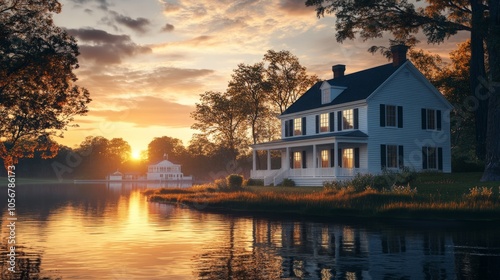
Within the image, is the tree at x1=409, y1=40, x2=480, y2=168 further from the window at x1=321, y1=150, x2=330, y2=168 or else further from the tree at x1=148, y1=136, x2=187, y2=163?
the tree at x1=148, y1=136, x2=187, y2=163

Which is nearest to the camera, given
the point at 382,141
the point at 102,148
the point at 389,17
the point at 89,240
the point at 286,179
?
the point at 89,240

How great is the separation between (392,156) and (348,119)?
478cm

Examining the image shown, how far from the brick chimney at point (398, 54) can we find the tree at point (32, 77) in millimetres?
26666

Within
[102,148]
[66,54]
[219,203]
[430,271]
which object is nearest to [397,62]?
[219,203]

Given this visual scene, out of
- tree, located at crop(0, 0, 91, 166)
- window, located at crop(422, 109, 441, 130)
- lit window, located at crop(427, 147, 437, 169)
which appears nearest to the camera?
tree, located at crop(0, 0, 91, 166)

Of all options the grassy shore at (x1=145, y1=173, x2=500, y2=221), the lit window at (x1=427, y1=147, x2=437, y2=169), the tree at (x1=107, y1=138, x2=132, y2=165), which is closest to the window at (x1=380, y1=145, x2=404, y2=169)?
the lit window at (x1=427, y1=147, x2=437, y2=169)

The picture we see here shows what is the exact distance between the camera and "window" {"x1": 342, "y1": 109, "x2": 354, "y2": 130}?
47.4 meters

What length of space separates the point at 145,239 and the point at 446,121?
3929 cm

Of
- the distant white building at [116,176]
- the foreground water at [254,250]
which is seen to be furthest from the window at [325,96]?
the distant white building at [116,176]

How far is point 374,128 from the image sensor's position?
1802 inches

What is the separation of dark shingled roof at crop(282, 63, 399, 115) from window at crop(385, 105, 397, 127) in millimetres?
2340

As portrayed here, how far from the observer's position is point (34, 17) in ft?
110

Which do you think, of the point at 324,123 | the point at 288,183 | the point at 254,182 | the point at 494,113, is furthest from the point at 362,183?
the point at 254,182

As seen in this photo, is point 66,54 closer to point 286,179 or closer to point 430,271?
point 286,179
